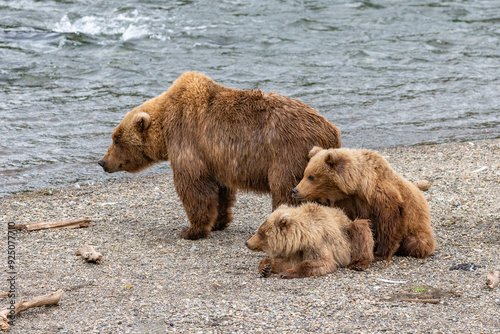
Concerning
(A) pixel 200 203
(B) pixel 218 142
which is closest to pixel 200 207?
(A) pixel 200 203

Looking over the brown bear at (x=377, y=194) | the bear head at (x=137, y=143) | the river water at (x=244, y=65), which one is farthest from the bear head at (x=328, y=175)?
the river water at (x=244, y=65)

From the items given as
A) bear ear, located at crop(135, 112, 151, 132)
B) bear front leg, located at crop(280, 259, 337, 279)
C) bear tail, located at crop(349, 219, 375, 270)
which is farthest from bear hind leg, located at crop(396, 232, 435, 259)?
bear ear, located at crop(135, 112, 151, 132)

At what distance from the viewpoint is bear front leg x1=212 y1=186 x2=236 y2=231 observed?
771cm

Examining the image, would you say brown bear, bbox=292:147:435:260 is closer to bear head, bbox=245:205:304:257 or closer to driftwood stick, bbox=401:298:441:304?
bear head, bbox=245:205:304:257

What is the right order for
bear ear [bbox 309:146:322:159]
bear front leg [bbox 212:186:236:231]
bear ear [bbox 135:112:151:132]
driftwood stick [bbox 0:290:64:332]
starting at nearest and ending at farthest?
driftwood stick [bbox 0:290:64:332] → bear ear [bbox 309:146:322:159] → bear ear [bbox 135:112:151:132] → bear front leg [bbox 212:186:236:231]

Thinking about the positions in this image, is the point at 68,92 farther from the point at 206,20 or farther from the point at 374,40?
the point at 374,40

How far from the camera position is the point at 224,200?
7.73 metres

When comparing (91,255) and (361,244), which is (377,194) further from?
(91,255)

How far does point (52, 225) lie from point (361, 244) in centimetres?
360

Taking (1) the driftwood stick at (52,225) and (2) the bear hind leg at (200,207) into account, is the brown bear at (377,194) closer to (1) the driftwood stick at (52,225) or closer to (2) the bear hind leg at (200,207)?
(2) the bear hind leg at (200,207)

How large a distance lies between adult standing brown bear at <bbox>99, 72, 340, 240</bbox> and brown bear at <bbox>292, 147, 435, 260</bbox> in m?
0.34

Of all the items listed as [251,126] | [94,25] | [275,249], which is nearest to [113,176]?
[251,126]

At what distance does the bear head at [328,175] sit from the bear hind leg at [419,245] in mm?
711

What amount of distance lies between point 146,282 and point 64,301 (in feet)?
2.48
